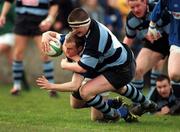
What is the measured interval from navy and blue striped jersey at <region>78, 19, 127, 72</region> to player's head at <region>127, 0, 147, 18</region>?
1.29m

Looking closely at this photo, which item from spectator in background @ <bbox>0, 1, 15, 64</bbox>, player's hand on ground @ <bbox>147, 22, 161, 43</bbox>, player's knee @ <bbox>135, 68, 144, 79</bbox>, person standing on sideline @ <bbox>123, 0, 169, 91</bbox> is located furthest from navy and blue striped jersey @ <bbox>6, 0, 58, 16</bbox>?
player's hand on ground @ <bbox>147, 22, 161, 43</bbox>

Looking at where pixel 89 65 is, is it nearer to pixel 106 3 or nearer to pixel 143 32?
pixel 143 32

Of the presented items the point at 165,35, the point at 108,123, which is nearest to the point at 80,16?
the point at 108,123

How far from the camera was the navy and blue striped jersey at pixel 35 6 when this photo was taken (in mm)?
15219

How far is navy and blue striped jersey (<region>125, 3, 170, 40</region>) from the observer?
12.4 metres

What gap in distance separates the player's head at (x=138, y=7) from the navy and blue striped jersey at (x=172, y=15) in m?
0.32

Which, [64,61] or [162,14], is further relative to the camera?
[162,14]

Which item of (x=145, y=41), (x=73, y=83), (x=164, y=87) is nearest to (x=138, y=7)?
(x=145, y=41)

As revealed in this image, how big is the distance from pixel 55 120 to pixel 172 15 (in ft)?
7.51

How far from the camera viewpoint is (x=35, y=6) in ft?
50.1

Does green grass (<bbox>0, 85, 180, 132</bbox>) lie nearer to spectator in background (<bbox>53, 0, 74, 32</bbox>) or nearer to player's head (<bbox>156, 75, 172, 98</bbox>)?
player's head (<bbox>156, 75, 172, 98</bbox>)

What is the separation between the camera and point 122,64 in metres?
11.1

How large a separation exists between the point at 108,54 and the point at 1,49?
6.68 m

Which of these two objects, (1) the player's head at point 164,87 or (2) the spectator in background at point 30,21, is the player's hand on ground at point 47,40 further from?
(2) the spectator in background at point 30,21
